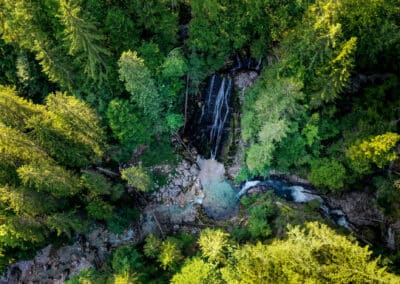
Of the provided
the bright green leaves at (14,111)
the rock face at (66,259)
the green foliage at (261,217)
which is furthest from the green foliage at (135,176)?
the green foliage at (261,217)

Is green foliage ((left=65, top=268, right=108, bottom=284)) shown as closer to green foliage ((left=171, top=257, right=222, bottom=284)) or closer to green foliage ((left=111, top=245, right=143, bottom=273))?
green foliage ((left=111, top=245, right=143, bottom=273))

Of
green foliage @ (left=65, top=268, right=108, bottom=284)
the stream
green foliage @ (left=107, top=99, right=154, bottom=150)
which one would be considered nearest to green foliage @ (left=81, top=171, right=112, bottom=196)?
green foliage @ (left=107, top=99, right=154, bottom=150)

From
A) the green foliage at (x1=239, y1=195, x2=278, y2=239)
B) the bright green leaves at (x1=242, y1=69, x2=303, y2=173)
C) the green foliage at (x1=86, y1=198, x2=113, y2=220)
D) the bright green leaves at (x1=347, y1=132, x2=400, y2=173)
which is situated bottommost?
the green foliage at (x1=239, y1=195, x2=278, y2=239)

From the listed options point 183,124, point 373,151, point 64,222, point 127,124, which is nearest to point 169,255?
point 64,222

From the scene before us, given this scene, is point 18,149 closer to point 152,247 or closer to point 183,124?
point 152,247

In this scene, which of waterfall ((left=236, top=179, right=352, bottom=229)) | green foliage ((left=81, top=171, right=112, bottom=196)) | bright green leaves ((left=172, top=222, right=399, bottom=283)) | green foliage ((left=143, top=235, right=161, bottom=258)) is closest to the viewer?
bright green leaves ((left=172, top=222, right=399, bottom=283))

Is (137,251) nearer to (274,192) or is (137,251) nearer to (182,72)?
(274,192)
